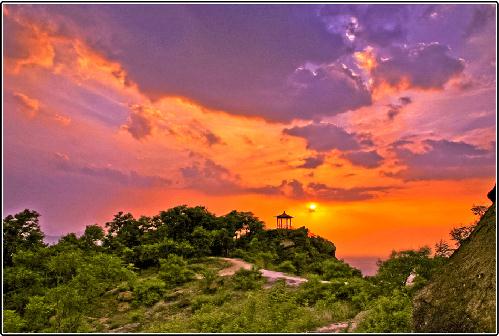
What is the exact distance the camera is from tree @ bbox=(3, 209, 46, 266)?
23172mm

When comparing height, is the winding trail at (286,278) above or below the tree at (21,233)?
below

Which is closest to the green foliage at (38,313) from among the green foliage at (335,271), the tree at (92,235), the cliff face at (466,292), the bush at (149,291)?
the bush at (149,291)

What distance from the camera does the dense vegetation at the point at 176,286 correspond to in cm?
1309

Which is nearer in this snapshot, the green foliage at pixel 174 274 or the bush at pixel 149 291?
the bush at pixel 149 291

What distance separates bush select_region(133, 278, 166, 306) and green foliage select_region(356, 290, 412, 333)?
12.1 m

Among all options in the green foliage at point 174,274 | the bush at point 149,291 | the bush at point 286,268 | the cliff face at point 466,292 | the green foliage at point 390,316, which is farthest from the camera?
the bush at point 286,268

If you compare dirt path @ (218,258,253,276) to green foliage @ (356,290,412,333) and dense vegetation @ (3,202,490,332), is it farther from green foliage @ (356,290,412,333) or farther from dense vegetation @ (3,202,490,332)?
green foliage @ (356,290,412,333)

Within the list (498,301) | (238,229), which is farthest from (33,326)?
(238,229)

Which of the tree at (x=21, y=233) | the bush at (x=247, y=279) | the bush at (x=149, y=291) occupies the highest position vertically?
the tree at (x=21, y=233)

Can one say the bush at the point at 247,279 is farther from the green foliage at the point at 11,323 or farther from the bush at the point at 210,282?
the green foliage at the point at 11,323

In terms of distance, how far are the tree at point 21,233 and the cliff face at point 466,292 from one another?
22.5 metres

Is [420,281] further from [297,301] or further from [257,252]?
[257,252]

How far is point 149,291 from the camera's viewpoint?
70.5 ft

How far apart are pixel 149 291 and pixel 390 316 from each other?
14037mm
